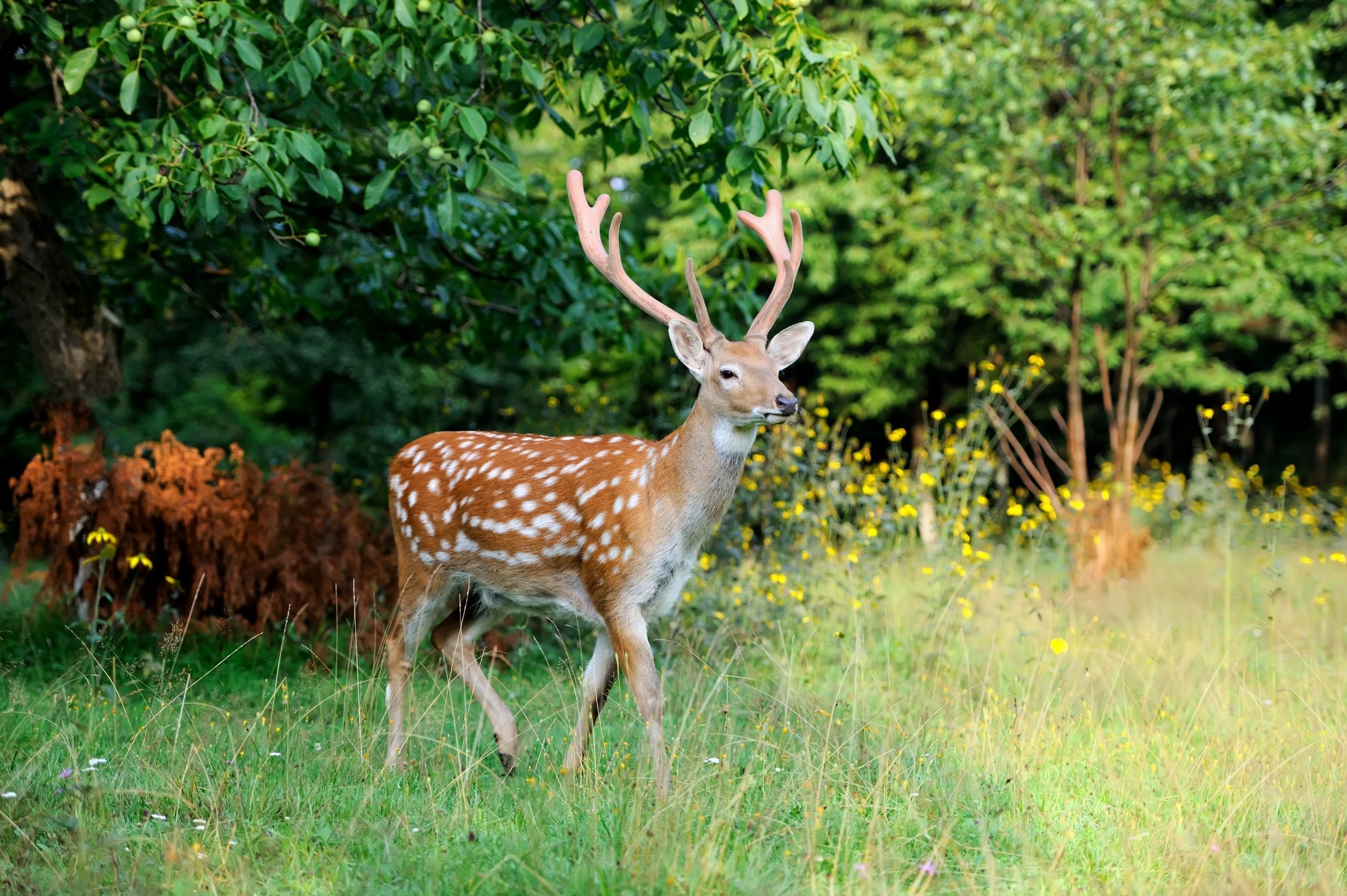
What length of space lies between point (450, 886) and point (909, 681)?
2989mm

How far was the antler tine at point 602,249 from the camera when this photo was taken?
4578mm

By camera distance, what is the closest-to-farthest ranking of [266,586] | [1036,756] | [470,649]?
[1036,756] → [470,649] → [266,586]

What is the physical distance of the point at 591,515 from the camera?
4.50 m

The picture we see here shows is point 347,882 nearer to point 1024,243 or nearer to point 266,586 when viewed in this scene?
point 266,586

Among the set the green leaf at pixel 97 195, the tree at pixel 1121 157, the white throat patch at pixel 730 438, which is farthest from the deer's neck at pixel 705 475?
the tree at pixel 1121 157

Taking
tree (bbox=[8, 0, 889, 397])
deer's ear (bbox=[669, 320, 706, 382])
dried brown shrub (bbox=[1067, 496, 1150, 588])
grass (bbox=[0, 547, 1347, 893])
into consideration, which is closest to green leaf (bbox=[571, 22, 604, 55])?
tree (bbox=[8, 0, 889, 397])

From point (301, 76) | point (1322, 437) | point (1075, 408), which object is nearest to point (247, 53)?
point (301, 76)

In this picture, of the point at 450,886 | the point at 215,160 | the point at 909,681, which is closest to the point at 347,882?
the point at 450,886

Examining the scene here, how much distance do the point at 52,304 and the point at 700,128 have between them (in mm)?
3698

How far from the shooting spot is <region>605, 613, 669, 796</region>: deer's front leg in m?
4.14

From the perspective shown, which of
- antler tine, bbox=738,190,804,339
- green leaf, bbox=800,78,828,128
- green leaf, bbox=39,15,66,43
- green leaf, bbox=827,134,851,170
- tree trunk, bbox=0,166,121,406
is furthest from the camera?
tree trunk, bbox=0,166,121,406

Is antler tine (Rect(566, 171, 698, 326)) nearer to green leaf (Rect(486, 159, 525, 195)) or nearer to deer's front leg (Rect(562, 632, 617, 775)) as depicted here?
green leaf (Rect(486, 159, 525, 195))

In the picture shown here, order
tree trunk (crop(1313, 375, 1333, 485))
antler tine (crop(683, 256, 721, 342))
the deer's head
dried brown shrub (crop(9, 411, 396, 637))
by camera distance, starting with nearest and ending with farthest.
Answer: the deer's head, antler tine (crop(683, 256, 721, 342)), dried brown shrub (crop(9, 411, 396, 637)), tree trunk (crop(1313, 375, 1333, 485))

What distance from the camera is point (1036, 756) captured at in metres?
4.39
